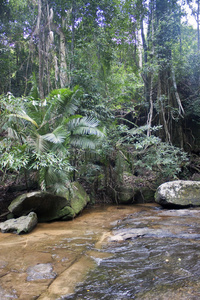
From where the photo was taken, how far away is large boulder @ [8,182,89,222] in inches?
228

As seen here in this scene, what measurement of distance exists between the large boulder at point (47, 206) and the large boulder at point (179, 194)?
2.69 meters

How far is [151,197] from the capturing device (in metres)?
8.98

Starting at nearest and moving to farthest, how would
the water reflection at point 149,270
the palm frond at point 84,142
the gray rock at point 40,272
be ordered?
the water reflection at point 149,270, the gray rock at point 40,272, the palm frond at point 84,142

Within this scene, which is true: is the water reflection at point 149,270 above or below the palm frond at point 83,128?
below

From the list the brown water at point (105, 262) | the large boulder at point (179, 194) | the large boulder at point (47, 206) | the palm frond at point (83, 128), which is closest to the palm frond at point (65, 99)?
the palm frond at point (83, 128)

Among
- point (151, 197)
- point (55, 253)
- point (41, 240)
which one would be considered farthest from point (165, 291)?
point (151, 197)

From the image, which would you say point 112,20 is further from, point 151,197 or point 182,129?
point 151,197

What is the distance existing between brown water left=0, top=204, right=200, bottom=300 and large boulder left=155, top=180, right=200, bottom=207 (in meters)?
1.71

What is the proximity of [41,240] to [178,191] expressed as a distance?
4.70 meters

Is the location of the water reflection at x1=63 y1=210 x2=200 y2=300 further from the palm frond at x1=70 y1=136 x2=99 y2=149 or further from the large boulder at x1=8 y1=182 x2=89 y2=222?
the palm frond at x1=70 y1=136 x2=99 y2=149

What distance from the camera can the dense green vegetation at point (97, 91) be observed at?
269 inches

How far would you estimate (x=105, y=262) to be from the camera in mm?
3109

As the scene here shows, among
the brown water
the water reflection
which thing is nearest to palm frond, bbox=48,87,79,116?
the brown water

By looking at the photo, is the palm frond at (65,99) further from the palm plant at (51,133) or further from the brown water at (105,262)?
the brown water at (105,262)
